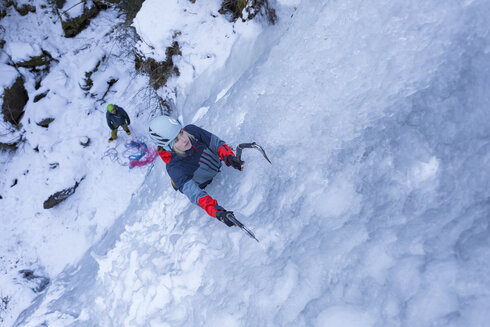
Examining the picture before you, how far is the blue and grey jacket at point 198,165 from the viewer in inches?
108

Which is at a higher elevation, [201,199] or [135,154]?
[201,199]

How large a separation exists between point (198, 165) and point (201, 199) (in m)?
0.46

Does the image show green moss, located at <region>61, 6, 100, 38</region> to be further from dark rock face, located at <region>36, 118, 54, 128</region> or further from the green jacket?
the green jacket

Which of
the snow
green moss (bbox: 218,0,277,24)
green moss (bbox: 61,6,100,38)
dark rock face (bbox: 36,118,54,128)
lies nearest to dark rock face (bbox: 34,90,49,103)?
dark rock face (bbox: 36,118,54,128)

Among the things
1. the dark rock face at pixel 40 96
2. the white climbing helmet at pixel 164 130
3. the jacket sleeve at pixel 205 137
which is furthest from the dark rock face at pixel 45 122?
the white climbing helmet at pixel 164 130

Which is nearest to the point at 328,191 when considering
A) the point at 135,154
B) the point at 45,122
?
the point at 135,154

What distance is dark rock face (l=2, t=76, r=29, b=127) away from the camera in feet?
33.2

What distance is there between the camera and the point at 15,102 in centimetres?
1024

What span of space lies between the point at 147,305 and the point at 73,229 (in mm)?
6403

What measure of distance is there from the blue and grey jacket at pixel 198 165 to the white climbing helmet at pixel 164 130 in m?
0.22

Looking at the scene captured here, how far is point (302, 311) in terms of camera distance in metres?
1.91

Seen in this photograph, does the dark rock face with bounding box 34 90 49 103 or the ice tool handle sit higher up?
the dark rock face with bounding box 34 90 49 103

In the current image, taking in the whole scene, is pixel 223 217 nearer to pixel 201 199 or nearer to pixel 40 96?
pixel 201 199

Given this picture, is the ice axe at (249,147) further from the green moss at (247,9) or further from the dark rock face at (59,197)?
the dark rock face at (59,197)
